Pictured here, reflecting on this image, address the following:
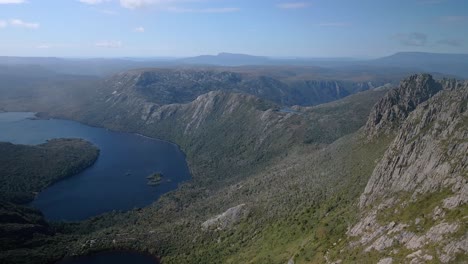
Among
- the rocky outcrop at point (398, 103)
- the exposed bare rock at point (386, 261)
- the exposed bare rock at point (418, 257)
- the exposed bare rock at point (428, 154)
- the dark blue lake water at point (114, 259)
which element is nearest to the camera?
the exposed bare rock at point (418, 257)

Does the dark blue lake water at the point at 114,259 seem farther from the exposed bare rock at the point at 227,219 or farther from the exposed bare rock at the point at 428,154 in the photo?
the exposed bare rock at the point at 428,154

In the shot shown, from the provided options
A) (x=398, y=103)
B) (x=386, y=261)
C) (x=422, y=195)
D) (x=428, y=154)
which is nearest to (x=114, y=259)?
(x=386, y=261)

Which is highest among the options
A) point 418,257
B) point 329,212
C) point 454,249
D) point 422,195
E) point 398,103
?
point 398,103

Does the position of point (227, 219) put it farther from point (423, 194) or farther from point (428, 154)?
point (423, 194)

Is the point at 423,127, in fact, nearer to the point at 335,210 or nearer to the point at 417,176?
the point at 417,176

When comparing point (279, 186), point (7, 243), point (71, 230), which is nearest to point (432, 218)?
point (279, 186)

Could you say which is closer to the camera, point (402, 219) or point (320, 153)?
point (402, 219)

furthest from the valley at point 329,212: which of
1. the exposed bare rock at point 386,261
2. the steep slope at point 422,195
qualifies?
the exposed bare rock at point 386,261
